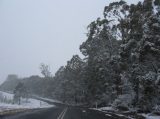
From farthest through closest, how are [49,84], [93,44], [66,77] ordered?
[49,84] → [66,77] → [93,44]

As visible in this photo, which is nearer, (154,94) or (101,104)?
(154,94)

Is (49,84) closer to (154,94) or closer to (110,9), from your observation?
(110,9)

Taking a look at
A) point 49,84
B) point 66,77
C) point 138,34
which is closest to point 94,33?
point 138,34

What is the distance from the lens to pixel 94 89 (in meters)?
72.6

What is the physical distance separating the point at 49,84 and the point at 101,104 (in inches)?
3905

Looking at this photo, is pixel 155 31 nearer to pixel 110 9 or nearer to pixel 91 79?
pixel 110 9

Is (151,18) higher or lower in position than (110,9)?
lower

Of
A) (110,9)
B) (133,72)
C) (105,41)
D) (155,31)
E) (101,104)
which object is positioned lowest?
(101,104)

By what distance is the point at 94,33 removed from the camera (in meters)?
55.0

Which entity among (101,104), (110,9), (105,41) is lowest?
(101,104)

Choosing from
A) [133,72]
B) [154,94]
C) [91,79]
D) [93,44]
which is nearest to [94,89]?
[91,79]

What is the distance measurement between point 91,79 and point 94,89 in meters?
2.65

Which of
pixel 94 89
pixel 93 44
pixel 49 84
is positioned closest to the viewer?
pixel 93 44

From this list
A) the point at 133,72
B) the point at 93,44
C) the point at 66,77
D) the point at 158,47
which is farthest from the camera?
the point at 66,77
